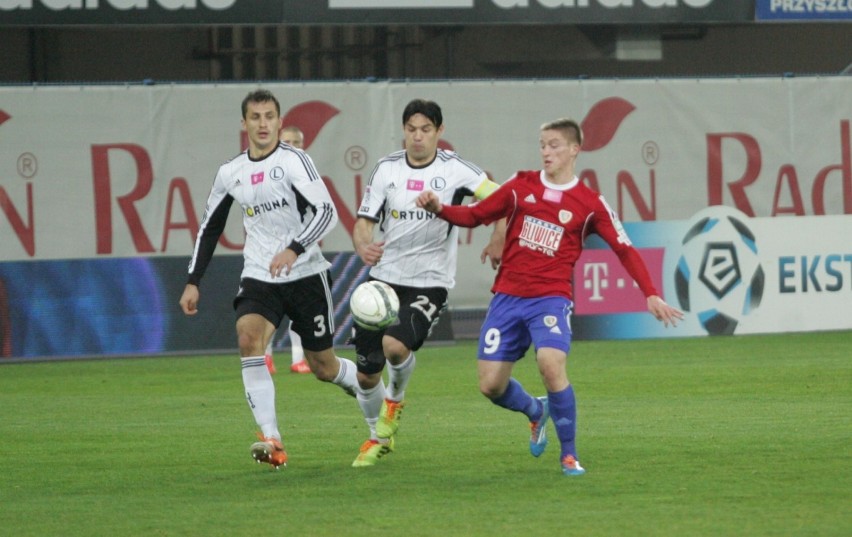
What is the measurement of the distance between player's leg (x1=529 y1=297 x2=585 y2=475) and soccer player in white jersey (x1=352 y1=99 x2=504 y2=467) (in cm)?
104

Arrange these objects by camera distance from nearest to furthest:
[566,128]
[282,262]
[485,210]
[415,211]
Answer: [566,128], [485,210], [282,262], [415,211]

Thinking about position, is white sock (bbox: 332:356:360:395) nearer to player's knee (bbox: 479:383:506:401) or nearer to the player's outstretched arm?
player's knee (bbox: 479:383:506:401)

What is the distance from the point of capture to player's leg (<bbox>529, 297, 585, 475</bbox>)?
807 cm

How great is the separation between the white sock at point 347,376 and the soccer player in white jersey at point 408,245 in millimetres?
71

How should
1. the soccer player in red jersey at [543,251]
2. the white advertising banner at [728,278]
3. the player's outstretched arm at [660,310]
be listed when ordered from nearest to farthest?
1. the player's outstretched arm at [660,310]
2. the soccer player in red jersey at [543,251]
3. the white advertising banner at [728,278]

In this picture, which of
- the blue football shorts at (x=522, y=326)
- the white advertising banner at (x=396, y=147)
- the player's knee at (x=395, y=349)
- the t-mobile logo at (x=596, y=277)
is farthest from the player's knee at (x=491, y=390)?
the white advertising banner at (x=396, y=147)

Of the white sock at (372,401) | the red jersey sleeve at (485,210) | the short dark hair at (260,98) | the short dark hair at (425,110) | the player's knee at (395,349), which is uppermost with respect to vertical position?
the short dark hair at (260,98)

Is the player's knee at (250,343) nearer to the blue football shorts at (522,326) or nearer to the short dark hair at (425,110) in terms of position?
the blue football shorts at (522,326)

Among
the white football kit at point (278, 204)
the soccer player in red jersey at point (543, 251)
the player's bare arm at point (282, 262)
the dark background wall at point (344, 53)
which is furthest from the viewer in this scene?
the dark background wall at point (344, 53)

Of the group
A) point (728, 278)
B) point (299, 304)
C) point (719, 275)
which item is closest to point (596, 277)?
point (719, 275)

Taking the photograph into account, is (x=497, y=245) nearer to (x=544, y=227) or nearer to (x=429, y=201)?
(x=544, y=227)

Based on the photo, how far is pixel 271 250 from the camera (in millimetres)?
8945

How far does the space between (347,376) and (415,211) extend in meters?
1.08

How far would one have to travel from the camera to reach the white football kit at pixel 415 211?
9.15 m
